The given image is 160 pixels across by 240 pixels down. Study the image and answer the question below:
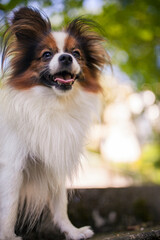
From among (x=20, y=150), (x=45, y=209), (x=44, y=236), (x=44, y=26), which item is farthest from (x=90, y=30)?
(x=44, y=236)

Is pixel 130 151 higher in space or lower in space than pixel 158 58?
lower

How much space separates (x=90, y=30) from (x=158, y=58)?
3.22 meters

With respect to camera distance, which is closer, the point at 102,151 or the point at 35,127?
the point at 35,127

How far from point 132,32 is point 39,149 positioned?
3.78 meters

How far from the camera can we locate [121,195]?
3.72 metres

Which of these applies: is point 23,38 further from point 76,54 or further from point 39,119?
point 39,119

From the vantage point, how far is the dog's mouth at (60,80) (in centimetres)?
266

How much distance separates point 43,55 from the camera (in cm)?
277

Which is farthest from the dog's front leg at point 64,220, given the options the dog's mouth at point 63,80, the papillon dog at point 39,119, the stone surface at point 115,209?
the dog's mouth at point 63,80

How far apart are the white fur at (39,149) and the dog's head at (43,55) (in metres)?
0.11

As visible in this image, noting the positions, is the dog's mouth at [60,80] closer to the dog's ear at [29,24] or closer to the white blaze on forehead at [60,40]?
the white blaze on forehead at [60,40]

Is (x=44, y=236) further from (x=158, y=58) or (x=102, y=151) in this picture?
(x=102, y=151)

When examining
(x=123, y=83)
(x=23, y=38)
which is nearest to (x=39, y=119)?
(x=23, y=38)

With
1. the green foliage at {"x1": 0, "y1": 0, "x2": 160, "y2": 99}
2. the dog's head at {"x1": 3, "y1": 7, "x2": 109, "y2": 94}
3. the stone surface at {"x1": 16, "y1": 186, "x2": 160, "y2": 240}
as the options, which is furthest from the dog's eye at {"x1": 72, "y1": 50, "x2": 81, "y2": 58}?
the stone surface at {"x1": 16, "y1": 186, "x2": 160, "y2": 240}
